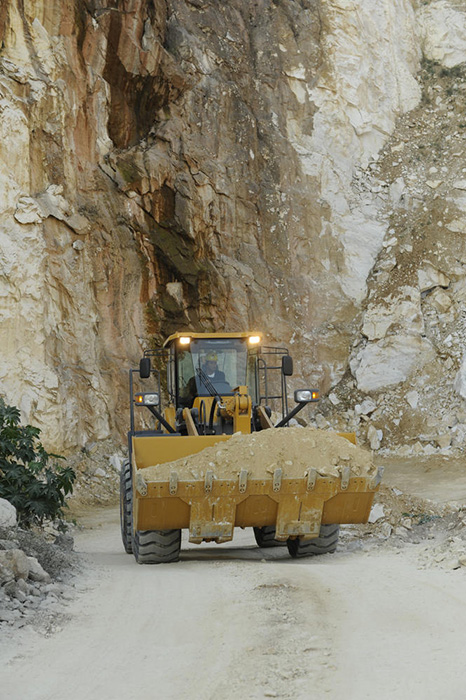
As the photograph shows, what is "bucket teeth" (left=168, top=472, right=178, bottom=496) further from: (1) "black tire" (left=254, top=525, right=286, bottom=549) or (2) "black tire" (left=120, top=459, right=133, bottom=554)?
(1) "black tire" (left=254, top=525, right=286, bottom=549)

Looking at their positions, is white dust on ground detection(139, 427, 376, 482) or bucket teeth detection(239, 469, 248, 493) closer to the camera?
bucket teeth detection(239, 469, 248, 493)

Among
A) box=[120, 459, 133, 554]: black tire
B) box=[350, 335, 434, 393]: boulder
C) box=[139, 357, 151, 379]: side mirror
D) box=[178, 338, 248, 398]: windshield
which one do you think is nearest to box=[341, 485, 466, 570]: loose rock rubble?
box=[178, 338, 248, 398]: windshield

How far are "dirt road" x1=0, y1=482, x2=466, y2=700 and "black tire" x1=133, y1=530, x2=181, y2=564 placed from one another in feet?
1.76

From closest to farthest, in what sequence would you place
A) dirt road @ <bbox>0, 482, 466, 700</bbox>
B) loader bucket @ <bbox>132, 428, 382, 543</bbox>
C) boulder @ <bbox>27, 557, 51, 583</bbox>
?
dirt road @ <bbox>0, 482, 466, 700</bbox> → boulder @ <bbox>27, 557, 51, 583</bbox> → loader bucket @ <bbox>132, 428, 382, 543</bbox>

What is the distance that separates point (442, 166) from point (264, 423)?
63.5 feet

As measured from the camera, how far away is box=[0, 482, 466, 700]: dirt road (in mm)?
4027

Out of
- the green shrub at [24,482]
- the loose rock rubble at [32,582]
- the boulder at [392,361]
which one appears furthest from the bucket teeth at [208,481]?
the boulder at [392,361]

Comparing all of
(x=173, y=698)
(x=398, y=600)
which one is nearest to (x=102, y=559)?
(x=398, y=600)

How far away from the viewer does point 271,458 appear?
7891 millimetres

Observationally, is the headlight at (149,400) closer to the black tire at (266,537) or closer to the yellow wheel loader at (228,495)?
the yellow wheel loader at (228,495)

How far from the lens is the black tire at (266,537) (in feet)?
33.0

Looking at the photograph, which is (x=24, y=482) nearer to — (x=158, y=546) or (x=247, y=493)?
(x=158, y=546)

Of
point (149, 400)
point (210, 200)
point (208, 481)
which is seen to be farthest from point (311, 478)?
point (210, 200)

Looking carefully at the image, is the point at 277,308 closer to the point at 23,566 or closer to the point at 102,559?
the point at 102,559
